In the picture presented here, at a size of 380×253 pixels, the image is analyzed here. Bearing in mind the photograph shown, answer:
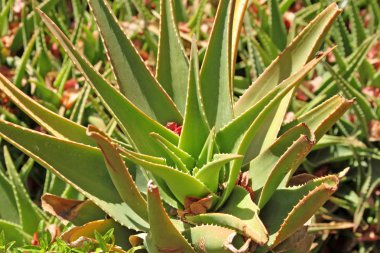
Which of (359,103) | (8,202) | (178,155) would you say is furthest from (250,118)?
(8,202)

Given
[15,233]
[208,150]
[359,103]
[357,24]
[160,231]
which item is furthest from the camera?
[357,24]

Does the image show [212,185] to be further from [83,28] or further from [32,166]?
[83,28]

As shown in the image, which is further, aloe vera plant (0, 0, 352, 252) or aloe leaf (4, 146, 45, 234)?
aloe leaf (4, 146, 45, 234)

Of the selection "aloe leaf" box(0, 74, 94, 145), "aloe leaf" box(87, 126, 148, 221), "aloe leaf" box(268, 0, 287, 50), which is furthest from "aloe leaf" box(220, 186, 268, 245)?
"aloe leaf" box(268, 0, 287, 50)

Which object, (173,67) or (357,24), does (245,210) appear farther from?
(357,24)

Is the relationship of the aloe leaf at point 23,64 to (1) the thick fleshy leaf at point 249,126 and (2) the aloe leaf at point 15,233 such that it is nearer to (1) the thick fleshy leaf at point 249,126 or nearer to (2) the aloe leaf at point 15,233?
(2) the aloe leaf at point 15,233

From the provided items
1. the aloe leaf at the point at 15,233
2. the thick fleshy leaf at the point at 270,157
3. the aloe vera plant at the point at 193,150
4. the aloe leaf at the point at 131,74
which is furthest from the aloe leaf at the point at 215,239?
the aloe leaf at the point at 15,233

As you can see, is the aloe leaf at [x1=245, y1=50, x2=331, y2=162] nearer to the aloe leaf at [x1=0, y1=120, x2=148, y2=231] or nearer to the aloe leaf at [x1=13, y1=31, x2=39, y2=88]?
the aloe leaf at [x1=0, y1=120, x2=148, y2=231]
